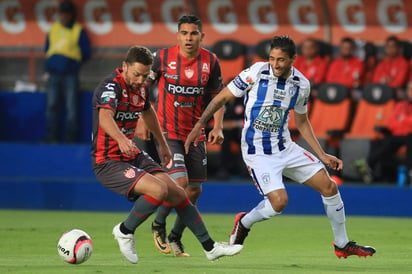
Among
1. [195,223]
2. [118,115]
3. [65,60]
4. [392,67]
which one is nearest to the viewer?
[195,223]

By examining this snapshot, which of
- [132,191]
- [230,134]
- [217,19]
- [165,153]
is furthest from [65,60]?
[132,191]

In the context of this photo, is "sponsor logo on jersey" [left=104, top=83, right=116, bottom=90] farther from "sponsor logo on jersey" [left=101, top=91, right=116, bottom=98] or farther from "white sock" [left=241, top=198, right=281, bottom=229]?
"white sock" [left=241, top=198, right=281, bottom=229]

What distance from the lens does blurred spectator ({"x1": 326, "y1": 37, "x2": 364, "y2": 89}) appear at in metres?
15.8

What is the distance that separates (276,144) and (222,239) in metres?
2.41

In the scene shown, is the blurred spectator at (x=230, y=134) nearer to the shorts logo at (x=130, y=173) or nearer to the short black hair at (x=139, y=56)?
the shorts logo at (x=130, y=173)

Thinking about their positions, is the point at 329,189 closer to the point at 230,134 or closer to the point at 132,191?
the point at 132,191

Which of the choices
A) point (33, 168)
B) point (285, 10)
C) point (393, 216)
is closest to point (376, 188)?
point (393, 216)

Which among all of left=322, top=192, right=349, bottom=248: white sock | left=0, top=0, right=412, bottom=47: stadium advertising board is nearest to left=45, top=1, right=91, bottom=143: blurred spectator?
left=0, top=0, right=412, bottom=47: stadium advertising board

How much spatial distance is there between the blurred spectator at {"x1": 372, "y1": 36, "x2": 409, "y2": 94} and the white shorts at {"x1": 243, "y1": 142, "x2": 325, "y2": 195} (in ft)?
22.7

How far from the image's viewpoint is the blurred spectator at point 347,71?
51.8ft

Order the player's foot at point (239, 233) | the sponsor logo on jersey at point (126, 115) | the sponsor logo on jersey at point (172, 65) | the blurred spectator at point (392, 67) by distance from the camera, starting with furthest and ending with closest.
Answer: the blurred spectator at point (392, 67), the sponsor logo on jersey at point (172, 65), the player's foot at point (239, 233), the sponsor logo on jersey at point (126, 115)

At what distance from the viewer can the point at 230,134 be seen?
15516 millimetres

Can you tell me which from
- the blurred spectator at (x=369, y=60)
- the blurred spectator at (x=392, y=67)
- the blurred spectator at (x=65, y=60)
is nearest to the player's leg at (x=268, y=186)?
the blurred spectator at (x=392, y=67)

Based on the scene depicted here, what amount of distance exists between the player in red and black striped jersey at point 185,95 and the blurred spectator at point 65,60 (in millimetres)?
6578
